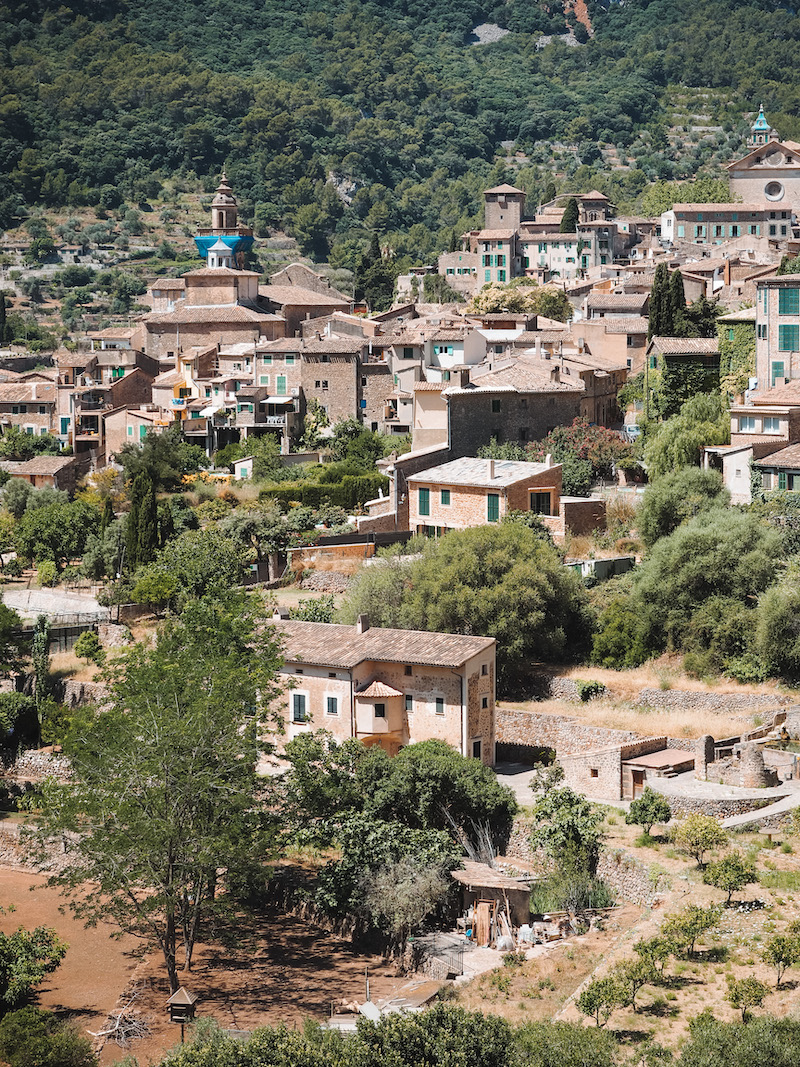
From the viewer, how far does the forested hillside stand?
463 ft

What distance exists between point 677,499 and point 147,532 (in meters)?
16.9

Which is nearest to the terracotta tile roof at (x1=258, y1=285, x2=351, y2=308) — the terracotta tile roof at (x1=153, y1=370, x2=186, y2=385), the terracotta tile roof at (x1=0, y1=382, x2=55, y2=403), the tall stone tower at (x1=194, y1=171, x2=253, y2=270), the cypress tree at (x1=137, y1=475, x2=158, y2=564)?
the tall stone tower at (x1=194, y1=171, x2=253, y2=270)

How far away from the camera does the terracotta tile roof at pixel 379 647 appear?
34781mm

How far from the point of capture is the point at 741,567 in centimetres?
3719

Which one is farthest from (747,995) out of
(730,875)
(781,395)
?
(781,395)

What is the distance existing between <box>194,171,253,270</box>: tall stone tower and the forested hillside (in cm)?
4120

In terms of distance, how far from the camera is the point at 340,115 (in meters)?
169

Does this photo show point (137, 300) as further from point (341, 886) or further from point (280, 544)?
point (341, 886)

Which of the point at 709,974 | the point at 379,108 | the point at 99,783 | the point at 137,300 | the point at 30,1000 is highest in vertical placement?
the point at 379,108

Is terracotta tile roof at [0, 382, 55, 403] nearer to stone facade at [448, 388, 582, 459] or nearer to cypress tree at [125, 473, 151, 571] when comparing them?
cypress tree at [125, 473, 151, 571]

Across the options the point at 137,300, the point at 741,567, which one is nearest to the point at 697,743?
the point at 741,567

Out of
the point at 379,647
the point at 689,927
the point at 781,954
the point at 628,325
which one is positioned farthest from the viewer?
the point at 628,325

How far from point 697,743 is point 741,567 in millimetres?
5838

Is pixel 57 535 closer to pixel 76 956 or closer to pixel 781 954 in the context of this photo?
pixel 76 956
